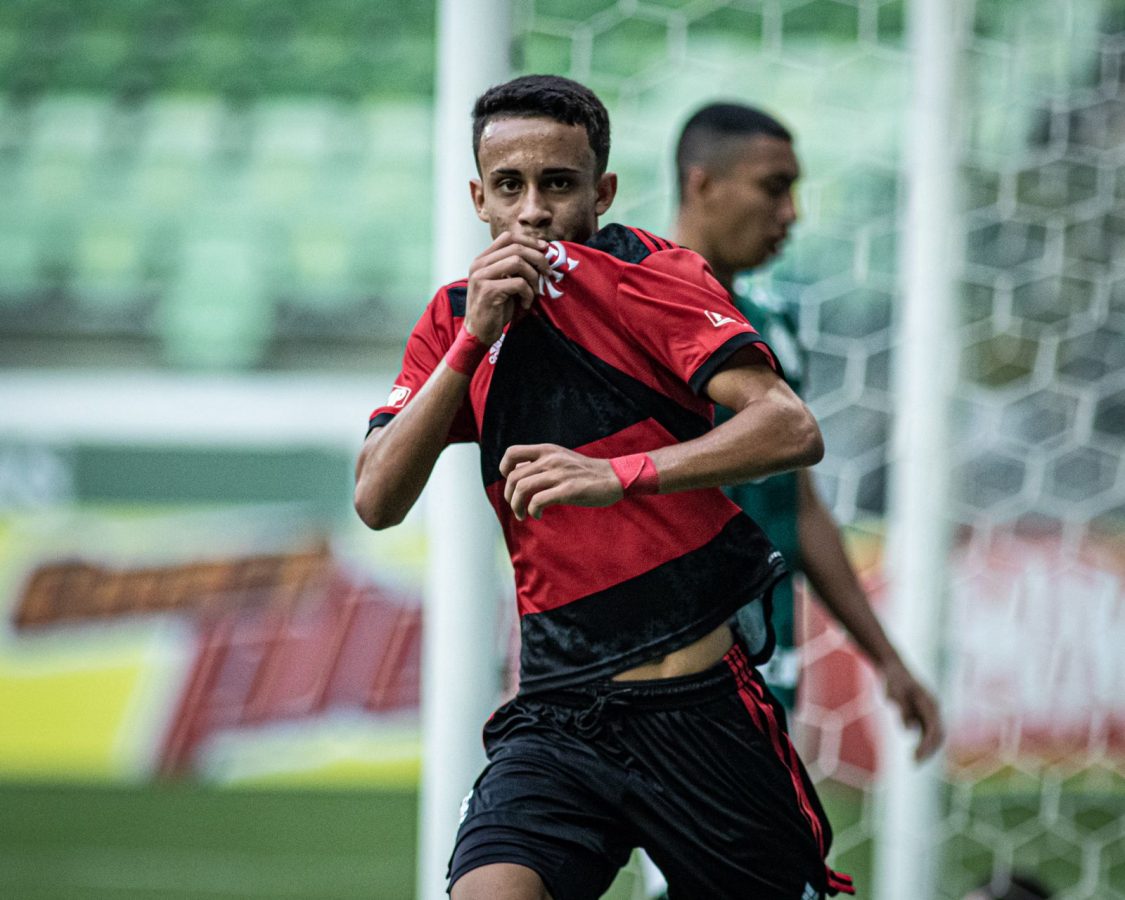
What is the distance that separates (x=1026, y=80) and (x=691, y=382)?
16.1 feet

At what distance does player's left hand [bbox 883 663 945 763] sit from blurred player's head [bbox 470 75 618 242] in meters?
1.11

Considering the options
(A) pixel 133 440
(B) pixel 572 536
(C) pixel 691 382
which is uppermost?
(C) pixel 691 382

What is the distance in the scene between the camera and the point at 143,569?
17.6 ft

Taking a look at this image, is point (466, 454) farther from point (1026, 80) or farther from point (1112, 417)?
point (1026, 80)

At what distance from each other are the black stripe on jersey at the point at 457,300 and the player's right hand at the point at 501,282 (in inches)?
8.0

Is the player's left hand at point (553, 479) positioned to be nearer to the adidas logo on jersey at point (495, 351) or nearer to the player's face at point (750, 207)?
the adidas logo on jersey at point (495, 351)

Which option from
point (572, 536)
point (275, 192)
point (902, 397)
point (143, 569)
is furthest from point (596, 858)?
point (275, 192)

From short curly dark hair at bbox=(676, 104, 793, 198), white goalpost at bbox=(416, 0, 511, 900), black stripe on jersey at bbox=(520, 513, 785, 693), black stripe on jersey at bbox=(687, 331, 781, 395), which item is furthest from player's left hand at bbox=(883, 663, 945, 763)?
black stripe on jersey at bbox=(687, 331, 781, 395)

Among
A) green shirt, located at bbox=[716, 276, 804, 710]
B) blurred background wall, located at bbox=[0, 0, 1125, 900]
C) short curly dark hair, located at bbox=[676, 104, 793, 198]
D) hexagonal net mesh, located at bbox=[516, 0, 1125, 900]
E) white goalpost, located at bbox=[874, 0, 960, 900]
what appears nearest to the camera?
green shirt, located at bbox=[716, 276, 804, 710]

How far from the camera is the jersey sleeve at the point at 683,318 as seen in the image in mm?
1530

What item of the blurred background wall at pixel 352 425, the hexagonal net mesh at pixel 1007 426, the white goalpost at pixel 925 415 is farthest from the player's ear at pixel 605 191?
the hexagonal net mesh at pixel 1007 426

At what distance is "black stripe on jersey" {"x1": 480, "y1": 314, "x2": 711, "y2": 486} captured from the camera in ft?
5.34

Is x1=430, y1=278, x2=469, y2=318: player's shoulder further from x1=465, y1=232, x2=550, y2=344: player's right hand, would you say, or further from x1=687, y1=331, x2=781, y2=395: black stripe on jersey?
x1=687, y1=331, x2=781, y2=395: black stripe on jersey

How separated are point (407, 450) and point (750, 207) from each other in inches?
41.5
